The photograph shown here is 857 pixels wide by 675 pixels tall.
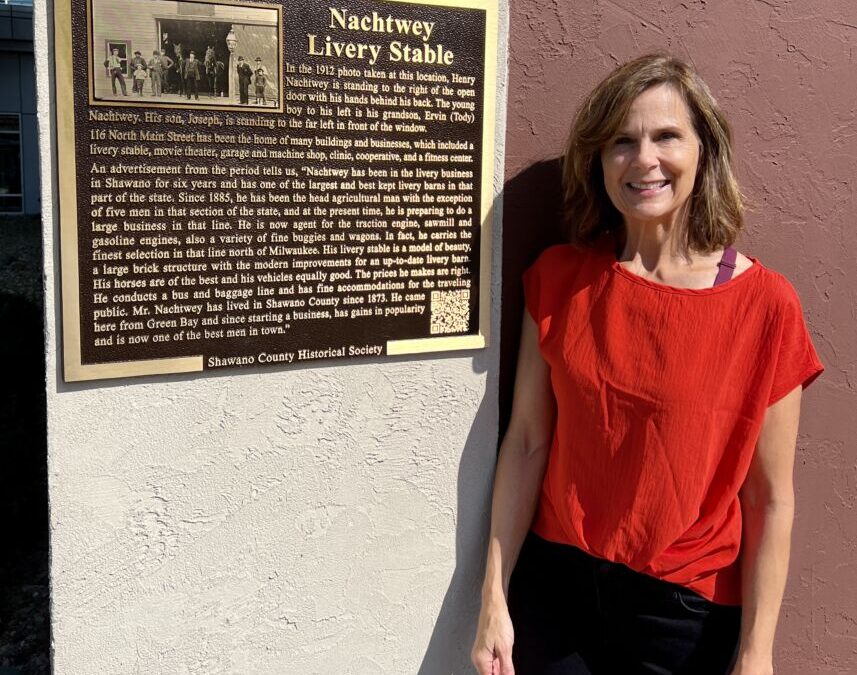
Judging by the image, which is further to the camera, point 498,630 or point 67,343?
point 498,630

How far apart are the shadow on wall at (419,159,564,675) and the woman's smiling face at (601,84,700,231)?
450 millimetres

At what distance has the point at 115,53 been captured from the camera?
2059mm

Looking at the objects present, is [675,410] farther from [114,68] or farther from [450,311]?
[114,68]

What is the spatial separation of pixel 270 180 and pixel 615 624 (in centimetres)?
156

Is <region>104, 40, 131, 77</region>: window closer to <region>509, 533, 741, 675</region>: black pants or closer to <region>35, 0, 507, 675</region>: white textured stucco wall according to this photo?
<region>35, 0, 507, 675</region>: white textured stucco wall

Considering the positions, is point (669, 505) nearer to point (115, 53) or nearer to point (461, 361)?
point (461, 361)

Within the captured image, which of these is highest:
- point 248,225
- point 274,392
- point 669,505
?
point 248,225

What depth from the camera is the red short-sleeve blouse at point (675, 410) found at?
2.19m

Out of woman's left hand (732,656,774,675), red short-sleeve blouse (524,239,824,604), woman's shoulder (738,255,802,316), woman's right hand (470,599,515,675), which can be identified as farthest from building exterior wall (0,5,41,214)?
woman's left hand (732,656,774,675)

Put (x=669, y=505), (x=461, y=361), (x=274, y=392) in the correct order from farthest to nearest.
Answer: (x=461, y=361) → (x=274, y=392) → (x=669, y=505)

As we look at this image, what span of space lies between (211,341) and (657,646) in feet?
4.85

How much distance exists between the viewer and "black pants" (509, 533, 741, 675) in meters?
2.23

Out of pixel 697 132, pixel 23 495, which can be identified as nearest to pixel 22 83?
pixel 23 495

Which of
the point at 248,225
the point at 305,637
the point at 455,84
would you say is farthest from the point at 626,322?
the point at 305,637
